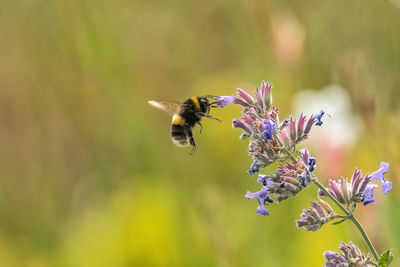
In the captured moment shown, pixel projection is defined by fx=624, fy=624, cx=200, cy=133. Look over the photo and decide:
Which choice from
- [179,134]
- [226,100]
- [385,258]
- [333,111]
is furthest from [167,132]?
[385,258]

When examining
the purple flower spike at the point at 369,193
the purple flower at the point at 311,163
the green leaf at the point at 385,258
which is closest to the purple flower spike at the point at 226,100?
the purple flower at the point at 311,163

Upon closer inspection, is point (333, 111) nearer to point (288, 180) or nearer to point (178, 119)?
point (178, 119)

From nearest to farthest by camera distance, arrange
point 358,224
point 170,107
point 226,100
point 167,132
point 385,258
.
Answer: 1. point 358,224
2. point 385,258
3. point 226,100
4. point 170,107
5. point 167,132

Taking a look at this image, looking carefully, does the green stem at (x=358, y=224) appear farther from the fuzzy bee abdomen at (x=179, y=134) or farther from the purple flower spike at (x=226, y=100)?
the fuzzy bee abdomen at (x=179, y=134)

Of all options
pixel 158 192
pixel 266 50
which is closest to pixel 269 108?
pixel 266 50

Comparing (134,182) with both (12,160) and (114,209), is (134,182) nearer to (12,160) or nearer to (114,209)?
(114,209)

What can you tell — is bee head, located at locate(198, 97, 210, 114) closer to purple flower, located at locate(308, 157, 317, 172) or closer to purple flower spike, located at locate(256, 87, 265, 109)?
purple flower spike, located at locate(256, 87, 265, 109)
